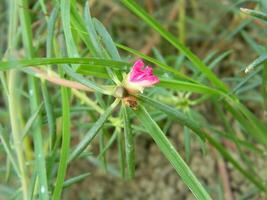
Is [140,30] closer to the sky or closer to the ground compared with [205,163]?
closer to the sky

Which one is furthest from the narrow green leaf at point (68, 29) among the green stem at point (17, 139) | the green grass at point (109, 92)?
the green stem at point (17, 139)

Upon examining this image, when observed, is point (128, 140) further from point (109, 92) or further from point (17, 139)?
point (17, 139)

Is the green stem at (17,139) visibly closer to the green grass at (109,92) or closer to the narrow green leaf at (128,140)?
the green grass at (109,92)

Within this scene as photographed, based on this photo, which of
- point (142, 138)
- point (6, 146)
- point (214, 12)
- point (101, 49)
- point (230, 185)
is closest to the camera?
point (101, 49)

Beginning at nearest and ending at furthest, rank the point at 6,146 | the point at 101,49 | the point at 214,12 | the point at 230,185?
the point at 101,49, the point at 6,146, the point at 230,185, the point at 214,12

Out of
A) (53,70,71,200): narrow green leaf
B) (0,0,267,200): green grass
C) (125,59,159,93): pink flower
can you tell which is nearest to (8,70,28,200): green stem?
(0,0,267,200): green grass

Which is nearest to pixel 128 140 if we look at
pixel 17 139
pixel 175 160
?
pixel 175 160

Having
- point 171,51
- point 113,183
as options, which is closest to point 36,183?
point 113,183

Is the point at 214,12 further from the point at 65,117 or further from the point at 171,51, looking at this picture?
the point at 65,117
